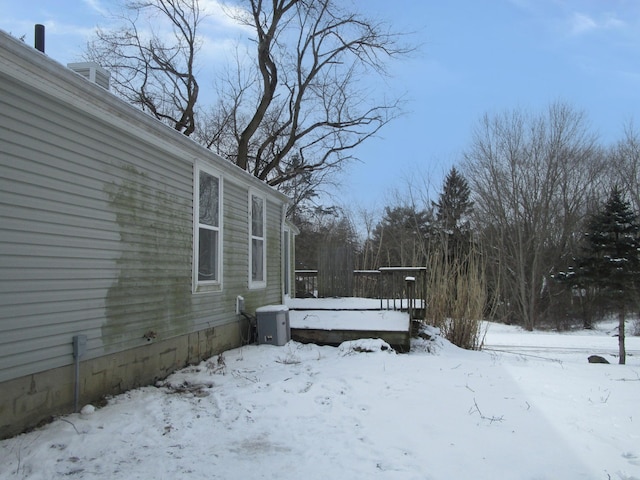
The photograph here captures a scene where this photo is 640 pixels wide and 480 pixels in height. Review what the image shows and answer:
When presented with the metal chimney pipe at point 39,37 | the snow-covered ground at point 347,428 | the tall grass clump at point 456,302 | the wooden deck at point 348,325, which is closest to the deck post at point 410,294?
the wooden deck at point 348,325

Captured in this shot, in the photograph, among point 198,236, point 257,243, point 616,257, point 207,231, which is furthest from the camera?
point 616,257

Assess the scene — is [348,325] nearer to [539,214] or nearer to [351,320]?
[351,320]

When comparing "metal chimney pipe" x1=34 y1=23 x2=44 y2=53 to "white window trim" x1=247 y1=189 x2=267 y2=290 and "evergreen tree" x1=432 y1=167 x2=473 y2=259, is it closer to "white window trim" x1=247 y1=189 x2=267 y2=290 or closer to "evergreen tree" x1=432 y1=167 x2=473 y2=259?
"white window trim" x1=247 y1=189 x2=267 y2=290

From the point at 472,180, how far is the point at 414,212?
13.0 ft

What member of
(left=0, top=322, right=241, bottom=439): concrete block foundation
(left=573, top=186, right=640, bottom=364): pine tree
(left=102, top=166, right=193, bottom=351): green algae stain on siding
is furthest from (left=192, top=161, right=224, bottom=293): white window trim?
(left=573, top=186, right=640, bottom=364): pine tree

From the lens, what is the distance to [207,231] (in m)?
6.74

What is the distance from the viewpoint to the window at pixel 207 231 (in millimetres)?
6371

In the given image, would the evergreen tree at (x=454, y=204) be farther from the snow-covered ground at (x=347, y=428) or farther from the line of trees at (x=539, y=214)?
the snow-covered ground at (x=347, y=428)

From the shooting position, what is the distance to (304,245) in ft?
98.3

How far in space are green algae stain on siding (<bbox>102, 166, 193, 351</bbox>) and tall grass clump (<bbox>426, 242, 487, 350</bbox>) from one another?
20.1 ft

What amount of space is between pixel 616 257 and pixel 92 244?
16.9 m

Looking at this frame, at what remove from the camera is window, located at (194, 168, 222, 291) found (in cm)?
637

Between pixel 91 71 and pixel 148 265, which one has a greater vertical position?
pixel 91 71

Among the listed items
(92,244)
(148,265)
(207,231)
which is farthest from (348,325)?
(92,244)
